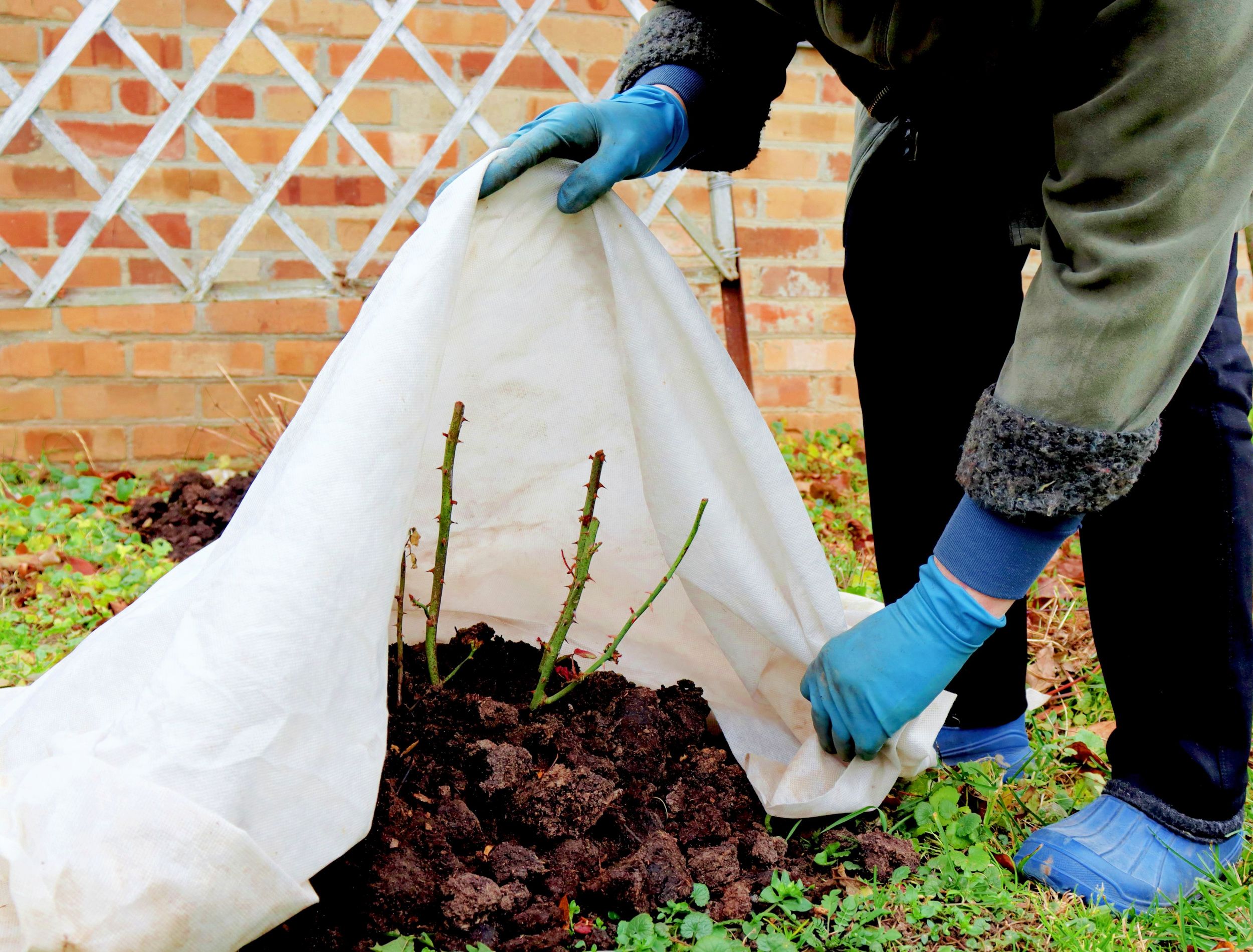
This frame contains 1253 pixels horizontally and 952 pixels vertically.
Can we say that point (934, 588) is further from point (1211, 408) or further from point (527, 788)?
point (527, 788)

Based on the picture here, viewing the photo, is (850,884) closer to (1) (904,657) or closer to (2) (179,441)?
(1) (904,657)

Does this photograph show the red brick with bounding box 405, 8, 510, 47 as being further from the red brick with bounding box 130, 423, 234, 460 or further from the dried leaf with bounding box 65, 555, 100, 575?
the dried leaf with bounding box 65, 555, 100, 575

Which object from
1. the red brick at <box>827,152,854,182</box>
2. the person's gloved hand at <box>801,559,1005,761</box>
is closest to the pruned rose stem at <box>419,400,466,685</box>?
the person's gloved hand at <box>801,559,1005,761</box>

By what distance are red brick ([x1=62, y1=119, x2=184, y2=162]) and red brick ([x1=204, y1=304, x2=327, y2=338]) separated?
0.41 m

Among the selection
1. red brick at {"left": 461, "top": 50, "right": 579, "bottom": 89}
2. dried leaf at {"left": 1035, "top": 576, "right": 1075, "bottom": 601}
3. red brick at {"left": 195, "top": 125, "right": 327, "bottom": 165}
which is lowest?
dried leaf at {"left": 1035, "top": 576, "right": 1075, "bottom": 601}

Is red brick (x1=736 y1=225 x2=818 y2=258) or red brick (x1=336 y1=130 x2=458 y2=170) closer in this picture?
red brick (x1=336 y1=130 x2=458 y2=170)

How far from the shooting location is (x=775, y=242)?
2912mm

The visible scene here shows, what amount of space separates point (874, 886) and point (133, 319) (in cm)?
234

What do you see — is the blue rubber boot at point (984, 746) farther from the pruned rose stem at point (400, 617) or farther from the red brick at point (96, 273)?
the red brick at point (96, 273)

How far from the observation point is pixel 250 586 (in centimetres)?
85

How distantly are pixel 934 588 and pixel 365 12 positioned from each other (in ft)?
7.22

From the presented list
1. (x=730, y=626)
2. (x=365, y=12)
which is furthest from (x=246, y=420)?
(x=730, y=626)

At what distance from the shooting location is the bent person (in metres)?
0.90

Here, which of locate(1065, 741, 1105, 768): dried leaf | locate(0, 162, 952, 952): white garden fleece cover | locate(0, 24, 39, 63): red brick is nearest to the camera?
locate(0, 162, 952, 952): white garden fleece cover
